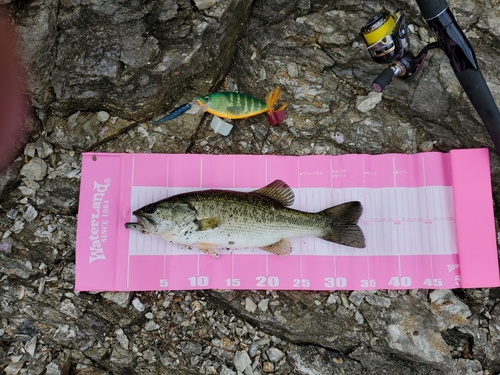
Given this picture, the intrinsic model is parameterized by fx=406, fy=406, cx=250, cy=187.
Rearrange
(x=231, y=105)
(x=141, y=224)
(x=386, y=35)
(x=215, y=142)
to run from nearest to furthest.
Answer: (x=386, y=35)
(x=141, y=224)
(x=231, y=105)
(x=215, y=142)

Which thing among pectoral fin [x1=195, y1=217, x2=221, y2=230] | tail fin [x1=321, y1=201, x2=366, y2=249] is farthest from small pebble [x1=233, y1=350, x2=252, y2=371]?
tail fin [x1=321, y1=201, x2=366, y2=249]

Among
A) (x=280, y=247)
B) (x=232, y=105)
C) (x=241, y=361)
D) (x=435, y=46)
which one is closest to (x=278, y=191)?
(x=280, y=247)

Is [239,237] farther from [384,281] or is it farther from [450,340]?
[450,340]

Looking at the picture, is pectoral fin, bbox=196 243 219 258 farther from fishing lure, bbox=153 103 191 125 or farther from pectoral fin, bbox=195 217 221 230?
fishing lure, bbox=153 103 191 125

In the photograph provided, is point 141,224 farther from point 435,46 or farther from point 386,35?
point 435,46

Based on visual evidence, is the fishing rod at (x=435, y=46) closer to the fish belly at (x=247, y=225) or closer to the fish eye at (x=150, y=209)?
the fish belly at (x=247, y=225)
